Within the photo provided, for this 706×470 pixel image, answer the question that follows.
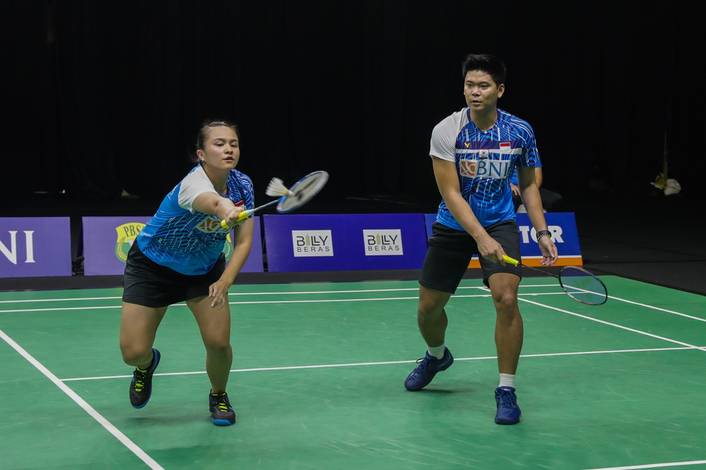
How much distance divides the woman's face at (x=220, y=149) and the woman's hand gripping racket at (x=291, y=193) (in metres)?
0.32

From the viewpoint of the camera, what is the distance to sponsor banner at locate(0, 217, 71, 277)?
9617 mm

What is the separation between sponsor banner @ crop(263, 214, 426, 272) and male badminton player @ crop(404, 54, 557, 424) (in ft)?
16.5

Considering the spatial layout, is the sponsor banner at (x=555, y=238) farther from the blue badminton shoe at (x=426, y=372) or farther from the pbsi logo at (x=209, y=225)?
the pbsi logo at (x=209, y=225)

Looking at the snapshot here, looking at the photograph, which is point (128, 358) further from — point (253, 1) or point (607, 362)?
point (253, 1)

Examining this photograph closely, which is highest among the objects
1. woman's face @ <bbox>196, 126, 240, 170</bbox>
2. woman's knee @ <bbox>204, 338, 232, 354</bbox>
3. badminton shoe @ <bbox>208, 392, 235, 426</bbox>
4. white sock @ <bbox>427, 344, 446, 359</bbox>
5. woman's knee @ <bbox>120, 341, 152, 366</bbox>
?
woman's face @ <bbox>196, 126, 240, 170</bbox>

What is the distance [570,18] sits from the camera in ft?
62.5

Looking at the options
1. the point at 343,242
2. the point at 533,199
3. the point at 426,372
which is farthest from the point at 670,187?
the point at 533,199

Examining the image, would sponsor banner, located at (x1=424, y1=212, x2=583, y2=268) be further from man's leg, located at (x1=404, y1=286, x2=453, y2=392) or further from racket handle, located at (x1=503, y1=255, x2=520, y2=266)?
racket handle, located at (x1=503, y1=255, x2=520, y2=266)

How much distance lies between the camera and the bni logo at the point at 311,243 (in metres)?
10.5

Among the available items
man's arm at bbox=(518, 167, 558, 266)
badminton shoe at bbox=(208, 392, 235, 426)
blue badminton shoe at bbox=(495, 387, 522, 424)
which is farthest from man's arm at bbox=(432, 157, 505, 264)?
badminton shoe at bbox=(208, 392, 235, 426)

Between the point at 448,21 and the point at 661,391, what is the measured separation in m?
12.6

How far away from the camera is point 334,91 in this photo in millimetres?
17562

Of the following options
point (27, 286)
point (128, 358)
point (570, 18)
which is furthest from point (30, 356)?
point (570, 18)

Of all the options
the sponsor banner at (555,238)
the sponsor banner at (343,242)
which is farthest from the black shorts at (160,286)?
the sponsor banner at (555,238)
